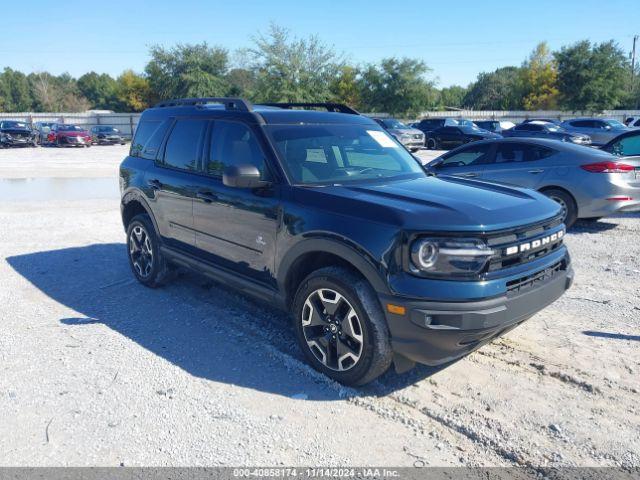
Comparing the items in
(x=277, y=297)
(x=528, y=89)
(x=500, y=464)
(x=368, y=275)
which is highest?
(x=528, y=89)

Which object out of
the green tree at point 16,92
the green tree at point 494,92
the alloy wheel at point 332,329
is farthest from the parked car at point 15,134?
the green tree at point 16,92

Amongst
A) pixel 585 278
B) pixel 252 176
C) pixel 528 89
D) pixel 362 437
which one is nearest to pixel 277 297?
pixel 252 176

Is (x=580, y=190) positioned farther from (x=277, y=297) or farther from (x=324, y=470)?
(x=324, y=470)

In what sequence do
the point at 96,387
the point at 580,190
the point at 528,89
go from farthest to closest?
the point at 528,89 → the point at 580,190 → the point at 96,387

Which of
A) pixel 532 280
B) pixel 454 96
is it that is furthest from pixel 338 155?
pixel 454 96

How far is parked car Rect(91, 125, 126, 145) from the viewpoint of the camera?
124 feet

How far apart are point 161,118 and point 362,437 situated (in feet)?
13.3

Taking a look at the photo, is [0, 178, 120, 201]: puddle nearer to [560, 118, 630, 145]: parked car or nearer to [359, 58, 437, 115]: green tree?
[560, 118, 630, 145]: parked car

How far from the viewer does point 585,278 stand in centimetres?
607

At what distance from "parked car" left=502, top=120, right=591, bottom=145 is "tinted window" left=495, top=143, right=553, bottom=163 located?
14720 millimetres

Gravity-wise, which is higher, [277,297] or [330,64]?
[330,64]

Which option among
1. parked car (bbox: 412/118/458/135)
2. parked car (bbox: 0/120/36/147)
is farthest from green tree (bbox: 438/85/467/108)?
parked car (bbox: 0/120/36/147)

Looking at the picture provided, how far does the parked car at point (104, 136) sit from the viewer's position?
124ft

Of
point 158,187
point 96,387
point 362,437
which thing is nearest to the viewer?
point 362,437
